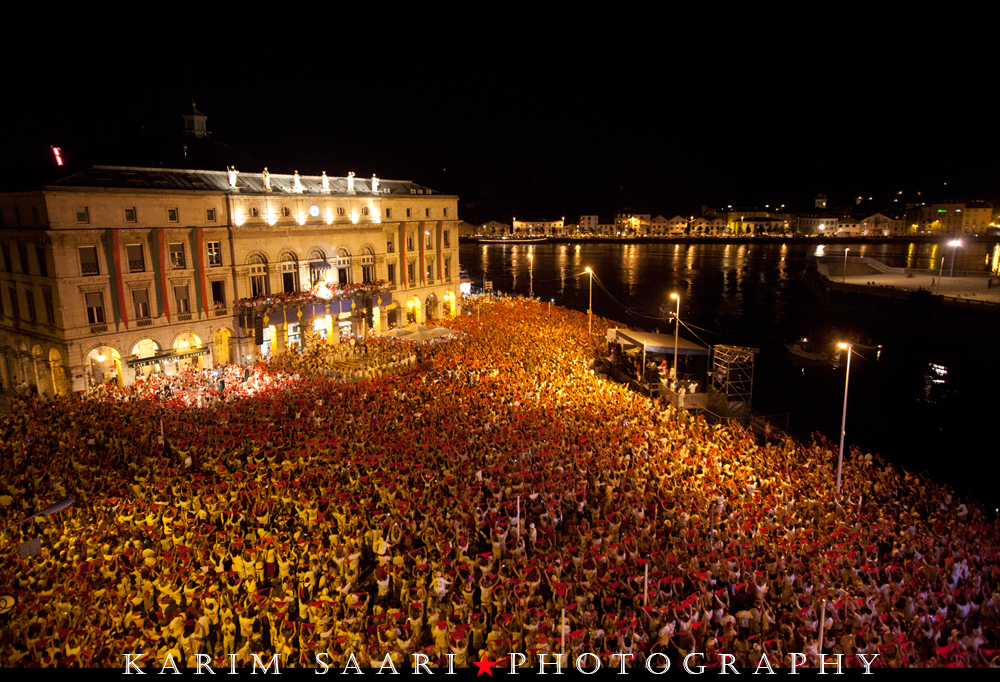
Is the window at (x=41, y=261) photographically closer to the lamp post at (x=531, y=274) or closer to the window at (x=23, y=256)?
the window at (x=23, y=256)

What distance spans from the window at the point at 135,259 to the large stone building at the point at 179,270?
0.19 ft

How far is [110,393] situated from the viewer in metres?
21.7

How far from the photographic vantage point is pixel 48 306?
25.3 m

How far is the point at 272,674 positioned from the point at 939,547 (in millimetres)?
12936

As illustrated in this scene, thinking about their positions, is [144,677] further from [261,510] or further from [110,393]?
[110,393]

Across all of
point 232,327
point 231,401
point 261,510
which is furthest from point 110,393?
point 261,510

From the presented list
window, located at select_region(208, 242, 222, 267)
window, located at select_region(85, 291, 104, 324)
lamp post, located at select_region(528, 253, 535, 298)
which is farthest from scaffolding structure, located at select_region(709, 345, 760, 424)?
lamp post, located at select_region(528, 253, 535, 298)

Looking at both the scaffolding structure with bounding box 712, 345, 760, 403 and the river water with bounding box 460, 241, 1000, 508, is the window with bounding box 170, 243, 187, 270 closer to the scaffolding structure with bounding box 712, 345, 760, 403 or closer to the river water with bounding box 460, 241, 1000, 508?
the scaffolding structure with bounding box 712, 345, 760, 403

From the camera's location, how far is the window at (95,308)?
83.6ft

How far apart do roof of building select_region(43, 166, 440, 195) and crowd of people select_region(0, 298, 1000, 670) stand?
11.6 m

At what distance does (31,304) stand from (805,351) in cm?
4666

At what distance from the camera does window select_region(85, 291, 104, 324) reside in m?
25.5

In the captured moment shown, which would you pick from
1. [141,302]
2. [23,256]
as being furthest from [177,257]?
[23,256]

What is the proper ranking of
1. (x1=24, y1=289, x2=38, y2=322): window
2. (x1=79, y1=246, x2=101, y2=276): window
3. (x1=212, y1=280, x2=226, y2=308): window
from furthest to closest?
(x1=212, y1=280, x2=226, y2=308): window → (x1=24, y1=289, x2=38, y2=322): window → (x1=79, y1=246, x2=101, y2=276): window
